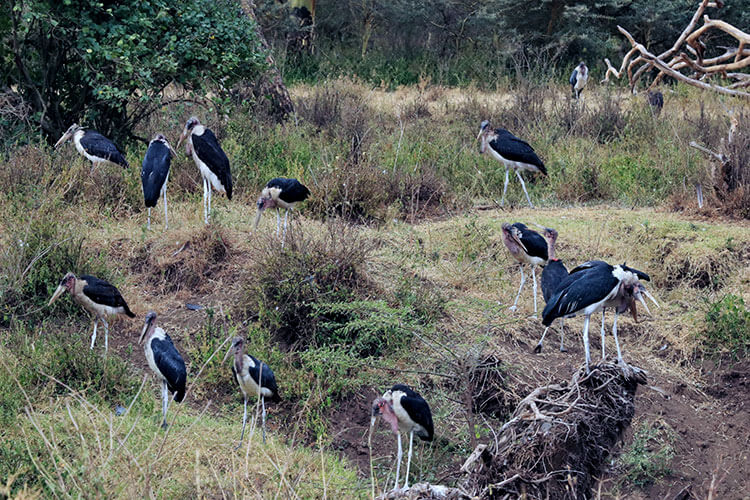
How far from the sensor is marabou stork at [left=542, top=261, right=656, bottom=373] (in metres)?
6.05

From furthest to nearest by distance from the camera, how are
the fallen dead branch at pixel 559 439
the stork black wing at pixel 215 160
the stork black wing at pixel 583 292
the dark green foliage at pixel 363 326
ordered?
1. the stork black wing at pixel 215 160
2. the dark green foliage at pixel 363 326
3. the stork black wing at pixel 583 292
4. the fallen dead branch at pixel 559 439

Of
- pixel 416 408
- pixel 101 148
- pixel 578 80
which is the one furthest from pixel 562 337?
Answer: pixel 578 80

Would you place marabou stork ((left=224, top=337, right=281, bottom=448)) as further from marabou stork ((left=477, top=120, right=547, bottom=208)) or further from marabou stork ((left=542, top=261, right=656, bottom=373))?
marabou stork ((left=477, top=120, right=547, bottom=208))

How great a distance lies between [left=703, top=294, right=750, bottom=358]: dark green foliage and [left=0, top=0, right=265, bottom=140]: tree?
229 inches

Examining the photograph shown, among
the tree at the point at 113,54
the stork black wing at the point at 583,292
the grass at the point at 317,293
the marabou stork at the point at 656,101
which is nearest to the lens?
the grass at the point at 317,293

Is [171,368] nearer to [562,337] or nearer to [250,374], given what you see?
[250,374]

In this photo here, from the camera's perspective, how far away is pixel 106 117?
10.5 m

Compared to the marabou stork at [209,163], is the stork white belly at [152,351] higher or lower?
lower

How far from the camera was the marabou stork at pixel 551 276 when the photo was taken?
683 centimetres

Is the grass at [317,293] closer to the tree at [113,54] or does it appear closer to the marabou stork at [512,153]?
the marabou stork at [512,153]

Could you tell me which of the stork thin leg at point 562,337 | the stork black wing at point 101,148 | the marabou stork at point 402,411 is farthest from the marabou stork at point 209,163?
the marabou stork at point 402,411

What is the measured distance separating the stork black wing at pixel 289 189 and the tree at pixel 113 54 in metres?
2.31

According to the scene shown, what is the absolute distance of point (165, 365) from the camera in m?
5.66

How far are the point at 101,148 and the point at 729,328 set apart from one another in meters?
6.23
